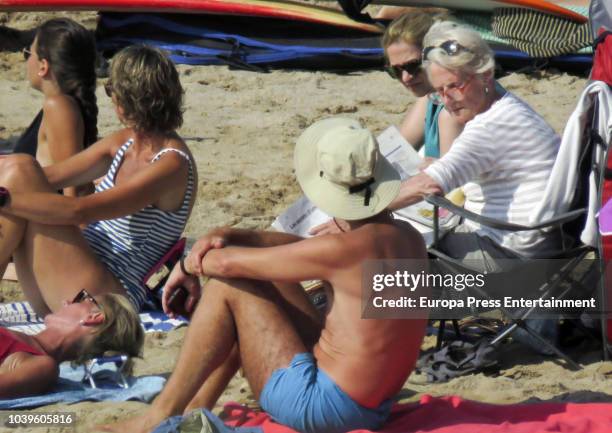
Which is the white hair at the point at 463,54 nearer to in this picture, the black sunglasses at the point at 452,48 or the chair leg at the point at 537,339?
the black sunglasses at the point at 452,48

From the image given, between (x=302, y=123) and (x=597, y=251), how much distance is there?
360 cm

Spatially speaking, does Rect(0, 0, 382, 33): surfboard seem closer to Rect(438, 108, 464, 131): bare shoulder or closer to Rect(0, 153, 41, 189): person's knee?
Rect(438, 108, 464, 131): bare shoulder

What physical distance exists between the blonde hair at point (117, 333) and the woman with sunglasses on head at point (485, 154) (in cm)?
104

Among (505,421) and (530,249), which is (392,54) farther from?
(505,421)

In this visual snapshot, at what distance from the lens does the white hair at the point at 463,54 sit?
442 centimetres

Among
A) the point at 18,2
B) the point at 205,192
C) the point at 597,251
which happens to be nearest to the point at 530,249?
the point at 597,251

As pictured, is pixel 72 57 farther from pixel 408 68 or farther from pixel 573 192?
pixel 573 192

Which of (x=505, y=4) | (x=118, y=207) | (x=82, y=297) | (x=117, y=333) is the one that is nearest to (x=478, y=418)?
(x=117, y=333)

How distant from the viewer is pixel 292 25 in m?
9.02

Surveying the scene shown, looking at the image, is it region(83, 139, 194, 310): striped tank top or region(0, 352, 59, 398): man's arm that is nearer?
region(0, 352, 59, 398): man's arm

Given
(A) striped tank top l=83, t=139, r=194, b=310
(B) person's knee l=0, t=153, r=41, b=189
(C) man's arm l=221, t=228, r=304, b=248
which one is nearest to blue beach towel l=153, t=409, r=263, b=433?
(C) man's arm l=221, t=228, r=304, b=248

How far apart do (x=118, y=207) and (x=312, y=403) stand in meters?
1.40

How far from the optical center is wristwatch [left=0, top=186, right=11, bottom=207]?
4473mm

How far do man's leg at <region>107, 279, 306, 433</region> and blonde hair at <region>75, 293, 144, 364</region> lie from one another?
0.53 meters
